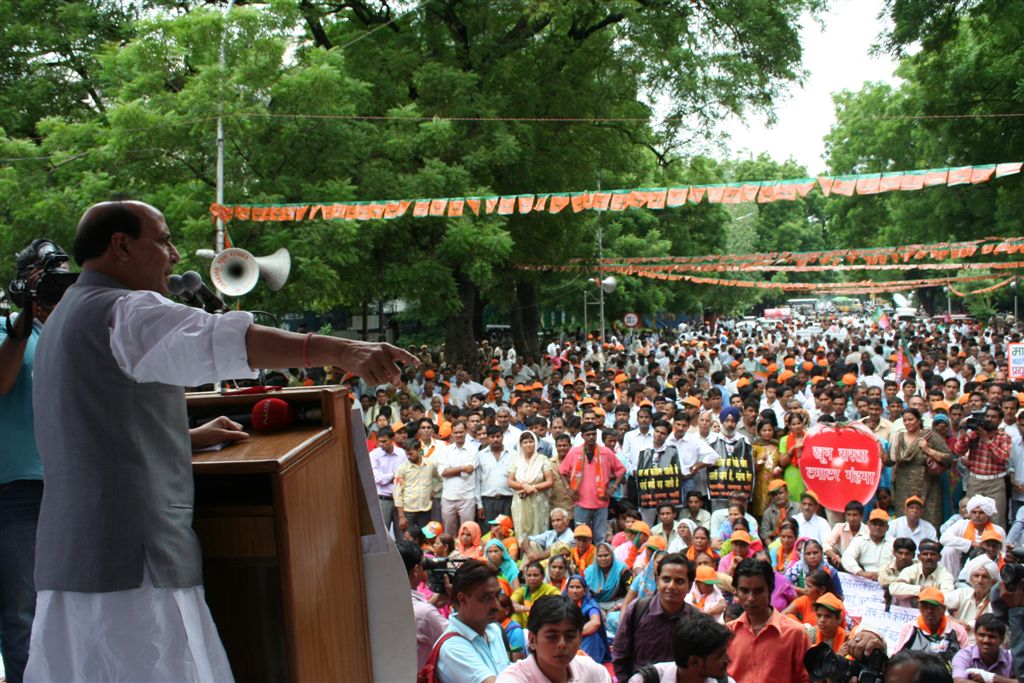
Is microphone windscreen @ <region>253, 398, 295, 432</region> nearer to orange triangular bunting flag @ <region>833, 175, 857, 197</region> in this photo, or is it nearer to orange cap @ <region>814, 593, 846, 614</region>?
orange cap @ <region>814, 593, 846, 614</region>

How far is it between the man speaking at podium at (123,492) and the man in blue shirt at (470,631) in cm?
229

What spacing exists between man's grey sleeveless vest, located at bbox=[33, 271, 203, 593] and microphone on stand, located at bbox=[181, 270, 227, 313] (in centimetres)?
86

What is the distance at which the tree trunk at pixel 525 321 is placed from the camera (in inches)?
1070

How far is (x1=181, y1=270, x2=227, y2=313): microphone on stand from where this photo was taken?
3006 millimetres

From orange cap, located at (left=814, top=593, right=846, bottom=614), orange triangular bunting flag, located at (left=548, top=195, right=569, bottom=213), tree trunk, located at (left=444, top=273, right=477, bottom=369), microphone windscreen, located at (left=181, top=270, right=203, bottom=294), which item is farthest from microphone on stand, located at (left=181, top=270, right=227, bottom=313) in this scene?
tree trunk, located at (left=444, top=273, right=477, bottom=369)

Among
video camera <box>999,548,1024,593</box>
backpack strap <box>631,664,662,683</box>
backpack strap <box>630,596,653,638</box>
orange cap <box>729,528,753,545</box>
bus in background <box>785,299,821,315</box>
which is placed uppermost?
backpack strap <box>631,664,662,683</box>

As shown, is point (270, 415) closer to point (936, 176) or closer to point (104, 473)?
point (104, 473)

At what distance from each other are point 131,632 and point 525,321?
25778 millimetres

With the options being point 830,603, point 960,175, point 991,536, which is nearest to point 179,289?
point 830,603

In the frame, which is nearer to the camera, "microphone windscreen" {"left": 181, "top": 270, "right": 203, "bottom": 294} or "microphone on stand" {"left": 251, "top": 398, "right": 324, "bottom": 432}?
"microphone on stand" {"left": 251, "top": 398, "right": 324, "bottom": 432}

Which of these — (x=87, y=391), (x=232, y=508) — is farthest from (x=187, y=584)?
(x=87, y=391)

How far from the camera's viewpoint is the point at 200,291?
309 cm

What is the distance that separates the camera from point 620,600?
7.66 m

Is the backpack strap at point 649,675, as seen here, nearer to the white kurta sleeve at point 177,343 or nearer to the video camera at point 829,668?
the video camera at point 829,668
